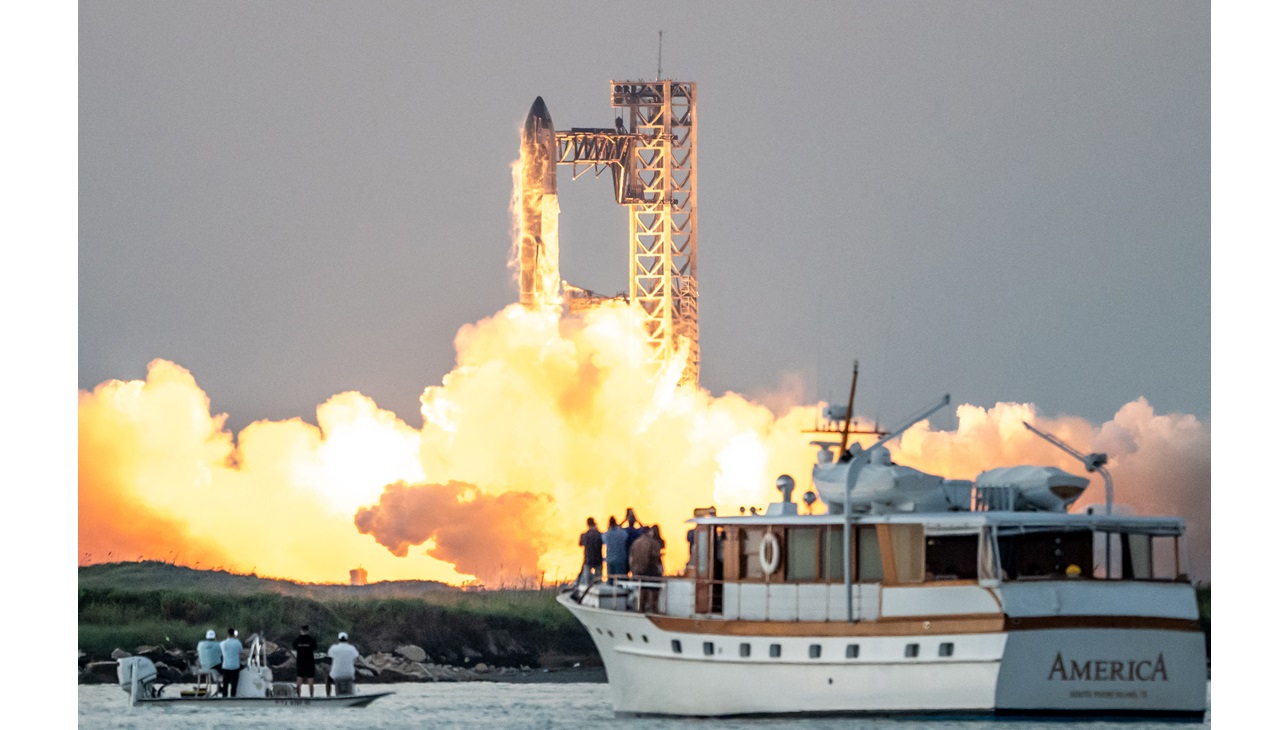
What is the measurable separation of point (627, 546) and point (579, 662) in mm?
20941

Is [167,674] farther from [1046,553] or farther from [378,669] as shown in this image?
[1046,553]

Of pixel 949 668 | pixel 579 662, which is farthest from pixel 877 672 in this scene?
pixel 579 662

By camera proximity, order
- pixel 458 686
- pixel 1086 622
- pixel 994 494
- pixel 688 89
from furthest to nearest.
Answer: pixel 688 89, pixel 458 686, pixel 994 494, pixel 1086 622

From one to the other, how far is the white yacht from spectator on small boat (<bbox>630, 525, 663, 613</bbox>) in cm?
40

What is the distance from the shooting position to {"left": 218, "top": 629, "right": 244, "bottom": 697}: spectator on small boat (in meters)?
48.4

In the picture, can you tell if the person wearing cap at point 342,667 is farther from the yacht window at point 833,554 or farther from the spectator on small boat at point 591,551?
the yacht window at point 833,554

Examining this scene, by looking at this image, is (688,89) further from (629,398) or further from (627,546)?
(627,546)

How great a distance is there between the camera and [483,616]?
68938mm

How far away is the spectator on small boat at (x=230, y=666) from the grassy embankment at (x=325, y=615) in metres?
18.1

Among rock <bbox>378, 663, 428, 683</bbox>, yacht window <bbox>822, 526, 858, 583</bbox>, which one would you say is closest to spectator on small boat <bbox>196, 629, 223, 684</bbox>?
yacht window <bbox>822, 526, 858, 583</bbox>

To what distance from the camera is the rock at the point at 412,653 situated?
6688 cm

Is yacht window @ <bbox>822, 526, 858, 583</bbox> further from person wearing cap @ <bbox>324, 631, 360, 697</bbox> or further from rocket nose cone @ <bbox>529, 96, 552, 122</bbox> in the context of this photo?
rocket nose cone @ <bbox>529, 96, 552, 122</bbox>

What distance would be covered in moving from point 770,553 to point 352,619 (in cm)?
2630

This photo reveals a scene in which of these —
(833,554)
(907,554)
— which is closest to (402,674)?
(833,554)
